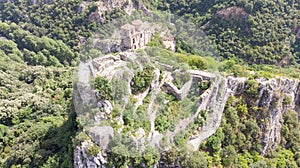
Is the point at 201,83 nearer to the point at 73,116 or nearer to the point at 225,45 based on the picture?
the point at 73,116

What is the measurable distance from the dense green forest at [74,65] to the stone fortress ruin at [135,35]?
6696 millimetres

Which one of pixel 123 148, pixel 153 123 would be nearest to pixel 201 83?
pixel 153 123

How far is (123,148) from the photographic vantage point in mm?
22188

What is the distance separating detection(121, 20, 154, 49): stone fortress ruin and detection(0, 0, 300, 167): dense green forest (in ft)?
22.0

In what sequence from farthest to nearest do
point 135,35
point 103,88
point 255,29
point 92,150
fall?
point 255,29
point 135,35
point 103,88
point 92,150

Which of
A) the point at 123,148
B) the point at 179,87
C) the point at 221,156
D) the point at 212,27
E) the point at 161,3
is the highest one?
the point at 161,3

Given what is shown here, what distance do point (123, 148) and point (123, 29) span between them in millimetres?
19216

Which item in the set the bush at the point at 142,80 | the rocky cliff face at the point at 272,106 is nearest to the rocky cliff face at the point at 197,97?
the rocky cliff face at the point at 272,106

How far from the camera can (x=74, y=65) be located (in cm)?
5634

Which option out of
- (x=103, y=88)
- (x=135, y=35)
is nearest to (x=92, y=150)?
(x=103, y=88)

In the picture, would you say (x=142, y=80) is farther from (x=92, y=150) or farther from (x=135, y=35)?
(x=135, y=35)

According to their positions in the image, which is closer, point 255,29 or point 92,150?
point 92,150

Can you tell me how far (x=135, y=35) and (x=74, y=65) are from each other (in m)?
23.6

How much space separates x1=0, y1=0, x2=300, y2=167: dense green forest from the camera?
2809 cm
